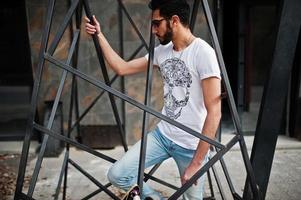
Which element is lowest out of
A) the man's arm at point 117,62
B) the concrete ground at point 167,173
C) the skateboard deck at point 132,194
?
the concrete ground at point 167,173

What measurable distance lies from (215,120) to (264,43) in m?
10.2

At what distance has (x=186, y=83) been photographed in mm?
2676

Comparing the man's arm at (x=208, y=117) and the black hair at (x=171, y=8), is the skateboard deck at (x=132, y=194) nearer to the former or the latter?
the man's arm at (x=208, y=117)

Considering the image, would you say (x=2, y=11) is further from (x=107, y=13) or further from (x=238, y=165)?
(x=238, y=165)

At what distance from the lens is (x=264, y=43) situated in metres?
11.9

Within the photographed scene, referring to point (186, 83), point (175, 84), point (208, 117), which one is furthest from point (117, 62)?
point (208, 117)

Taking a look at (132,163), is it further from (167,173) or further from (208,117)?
(167,173)

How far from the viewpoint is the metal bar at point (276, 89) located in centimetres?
261

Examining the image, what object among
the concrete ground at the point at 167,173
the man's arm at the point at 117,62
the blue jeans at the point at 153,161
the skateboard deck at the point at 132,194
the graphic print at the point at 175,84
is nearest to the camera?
the skateboard deck at the point at 132,194

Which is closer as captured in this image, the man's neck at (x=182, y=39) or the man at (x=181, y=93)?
the man at (x=181, y=93)

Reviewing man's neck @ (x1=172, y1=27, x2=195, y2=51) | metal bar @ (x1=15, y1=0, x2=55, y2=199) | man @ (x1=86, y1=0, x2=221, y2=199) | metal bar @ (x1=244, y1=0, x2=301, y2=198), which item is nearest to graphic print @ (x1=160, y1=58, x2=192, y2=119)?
man @ (x1=86, y1=0, x2=221, y2=199)

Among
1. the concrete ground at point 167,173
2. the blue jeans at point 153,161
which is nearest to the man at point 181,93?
the blue jeans at point 153,161

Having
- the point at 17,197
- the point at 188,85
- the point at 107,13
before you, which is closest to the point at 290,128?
the point at 107,13

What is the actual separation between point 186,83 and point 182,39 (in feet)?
1.13
